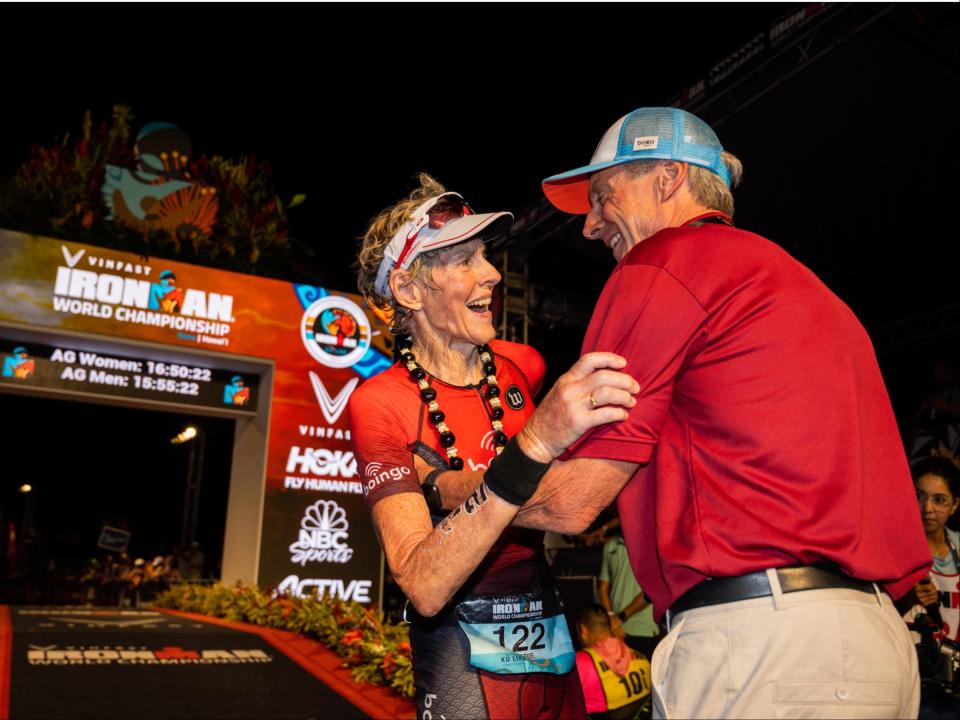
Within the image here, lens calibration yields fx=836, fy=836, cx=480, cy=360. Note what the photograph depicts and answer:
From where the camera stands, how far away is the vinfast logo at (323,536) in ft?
41.9

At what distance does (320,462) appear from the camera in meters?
13.1

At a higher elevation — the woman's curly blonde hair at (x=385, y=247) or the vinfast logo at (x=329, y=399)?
the vinfast logo at (x=329, y=399)

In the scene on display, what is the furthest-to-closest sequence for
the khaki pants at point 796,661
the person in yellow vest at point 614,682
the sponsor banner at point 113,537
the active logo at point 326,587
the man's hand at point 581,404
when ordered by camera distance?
the sponsor banner at point 113,537 < the active logo at point 326,587 < the person in yellow vest at point 614,682 < the man's hand at point 581,404 < the khaki pants at point 796,661

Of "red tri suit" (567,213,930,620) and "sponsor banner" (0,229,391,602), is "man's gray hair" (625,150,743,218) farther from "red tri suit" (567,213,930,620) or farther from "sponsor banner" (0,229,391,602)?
"sponsor banner" (0,229,391,602)

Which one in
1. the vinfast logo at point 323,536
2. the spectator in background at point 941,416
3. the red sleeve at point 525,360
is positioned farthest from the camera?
the vinfast logo at point 323,536

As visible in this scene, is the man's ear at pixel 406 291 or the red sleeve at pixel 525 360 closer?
the man's ear at pixel 406 291

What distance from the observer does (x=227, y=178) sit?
566 inches

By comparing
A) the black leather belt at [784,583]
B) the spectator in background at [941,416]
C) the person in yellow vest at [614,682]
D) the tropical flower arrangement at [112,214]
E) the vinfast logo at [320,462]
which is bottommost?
the person in yellow vest at [614,682]

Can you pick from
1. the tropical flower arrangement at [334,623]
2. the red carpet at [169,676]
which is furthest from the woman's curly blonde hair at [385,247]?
the red carpet at [169,676]

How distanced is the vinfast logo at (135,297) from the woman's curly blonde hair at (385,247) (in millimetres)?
10056

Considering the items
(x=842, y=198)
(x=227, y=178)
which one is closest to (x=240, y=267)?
(x=227, y=178)

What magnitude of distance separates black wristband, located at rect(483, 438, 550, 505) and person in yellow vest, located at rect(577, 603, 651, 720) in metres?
3.68

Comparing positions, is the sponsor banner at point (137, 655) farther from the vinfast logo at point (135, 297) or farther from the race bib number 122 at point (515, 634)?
the race bib number 122 at point (515, 634)

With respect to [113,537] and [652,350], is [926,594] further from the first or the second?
[113,537]
